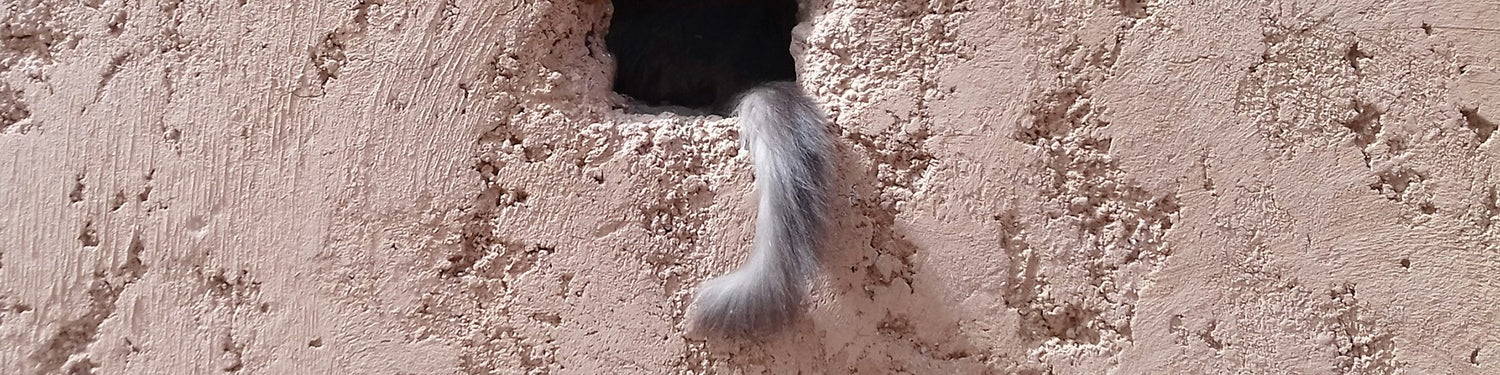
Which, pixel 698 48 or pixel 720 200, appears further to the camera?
pixel 698 48

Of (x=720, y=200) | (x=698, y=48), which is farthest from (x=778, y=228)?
(x=698, y=48)

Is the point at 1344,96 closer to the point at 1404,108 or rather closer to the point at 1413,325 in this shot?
the point at 1404,108

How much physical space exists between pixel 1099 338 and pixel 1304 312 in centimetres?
19

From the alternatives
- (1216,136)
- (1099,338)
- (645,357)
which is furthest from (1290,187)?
(645,357)

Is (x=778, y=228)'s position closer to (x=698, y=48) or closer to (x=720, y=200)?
(x=720, y=200)

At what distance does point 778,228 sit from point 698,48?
1.65 ft

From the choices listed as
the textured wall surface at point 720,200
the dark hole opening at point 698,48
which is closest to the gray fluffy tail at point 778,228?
the textured wall surface at point 720,200

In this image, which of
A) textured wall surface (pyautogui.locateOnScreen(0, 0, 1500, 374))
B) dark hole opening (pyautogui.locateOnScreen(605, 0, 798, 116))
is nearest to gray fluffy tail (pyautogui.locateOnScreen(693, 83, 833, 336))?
textured wall surface (pyautogui.locateOnScreen(0, 0, 1500, 374))

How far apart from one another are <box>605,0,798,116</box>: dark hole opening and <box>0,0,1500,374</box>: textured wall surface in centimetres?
28

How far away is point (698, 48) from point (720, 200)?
0.44m

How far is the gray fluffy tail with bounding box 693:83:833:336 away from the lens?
2.77 feet

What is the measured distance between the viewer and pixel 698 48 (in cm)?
129

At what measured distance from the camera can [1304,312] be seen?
0.89 metres

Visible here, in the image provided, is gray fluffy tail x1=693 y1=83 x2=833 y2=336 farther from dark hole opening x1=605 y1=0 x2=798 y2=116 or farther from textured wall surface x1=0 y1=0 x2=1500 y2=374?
dark hole opening x1=605 y1=0 x2=798 y2=116
